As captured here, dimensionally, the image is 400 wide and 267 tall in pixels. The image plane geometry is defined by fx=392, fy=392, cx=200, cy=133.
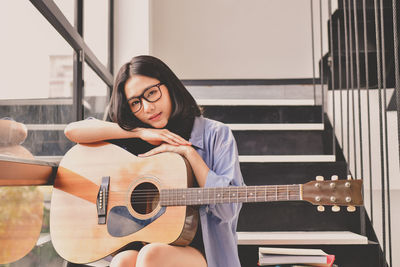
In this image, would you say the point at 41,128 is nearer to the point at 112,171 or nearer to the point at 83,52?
the point at 112,171

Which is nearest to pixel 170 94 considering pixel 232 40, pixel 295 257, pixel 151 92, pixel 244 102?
pixel 151 92

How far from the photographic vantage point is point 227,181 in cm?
123

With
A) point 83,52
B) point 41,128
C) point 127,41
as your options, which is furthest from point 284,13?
point 41,128

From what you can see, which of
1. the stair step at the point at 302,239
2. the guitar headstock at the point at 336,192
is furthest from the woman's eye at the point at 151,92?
the stair step at the point at 302,239

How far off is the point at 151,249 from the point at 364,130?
178 cm

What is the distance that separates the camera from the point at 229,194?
46.5 inches

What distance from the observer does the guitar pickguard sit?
48.6 inches

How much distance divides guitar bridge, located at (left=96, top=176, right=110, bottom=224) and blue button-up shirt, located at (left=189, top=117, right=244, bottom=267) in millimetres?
317

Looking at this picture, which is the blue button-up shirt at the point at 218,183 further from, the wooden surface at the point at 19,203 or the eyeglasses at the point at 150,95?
the wooden surface at the point at 19,203

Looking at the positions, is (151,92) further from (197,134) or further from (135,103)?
(197,134)

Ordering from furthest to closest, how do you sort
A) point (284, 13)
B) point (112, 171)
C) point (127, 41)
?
point (284, 13) → point (127, 41) → point (112, 171)

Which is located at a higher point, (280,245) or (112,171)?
(112,171)

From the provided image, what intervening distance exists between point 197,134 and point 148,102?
0.68 ft

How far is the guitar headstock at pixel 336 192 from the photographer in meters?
1.10
